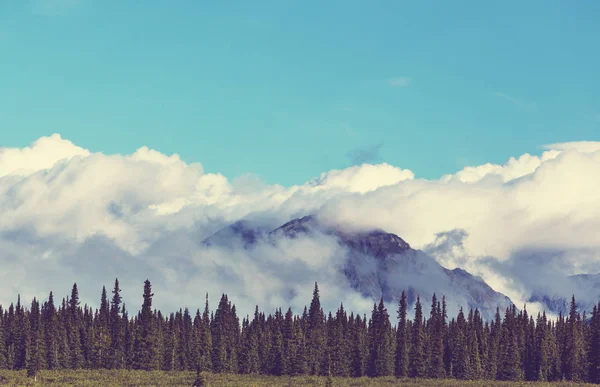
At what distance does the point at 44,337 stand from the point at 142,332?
20.8m

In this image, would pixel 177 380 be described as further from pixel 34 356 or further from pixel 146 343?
pixel 146 343

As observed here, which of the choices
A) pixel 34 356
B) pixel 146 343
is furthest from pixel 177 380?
pixel 146 343

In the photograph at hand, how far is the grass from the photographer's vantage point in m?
152

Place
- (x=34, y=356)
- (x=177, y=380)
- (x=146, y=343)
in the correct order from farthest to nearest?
(x=146, y=343) → (x=34, y=356) → (x=177, y=380)

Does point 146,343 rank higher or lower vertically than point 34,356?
higher

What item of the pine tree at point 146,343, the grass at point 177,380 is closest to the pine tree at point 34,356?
the grass at point 177,380

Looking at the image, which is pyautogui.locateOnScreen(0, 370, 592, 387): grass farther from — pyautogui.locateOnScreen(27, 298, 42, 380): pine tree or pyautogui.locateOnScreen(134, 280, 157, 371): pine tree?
pyautogui.locateOnScreen(134, 280, 157, 371): pine tree

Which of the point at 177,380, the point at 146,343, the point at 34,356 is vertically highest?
the point at 146,343

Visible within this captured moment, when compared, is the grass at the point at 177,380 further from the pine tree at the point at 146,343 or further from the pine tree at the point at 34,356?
the pine tree at the point at 146,343

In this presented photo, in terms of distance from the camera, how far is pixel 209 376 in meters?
178

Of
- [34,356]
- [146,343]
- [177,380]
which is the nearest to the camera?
[177,380]

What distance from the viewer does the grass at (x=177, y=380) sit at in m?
152

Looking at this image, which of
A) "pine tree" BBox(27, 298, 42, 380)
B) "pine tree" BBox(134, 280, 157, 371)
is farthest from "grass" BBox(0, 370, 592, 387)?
"pine tree" BBox(134, 280, 157, 371)

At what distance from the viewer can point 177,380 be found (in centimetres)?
16238
